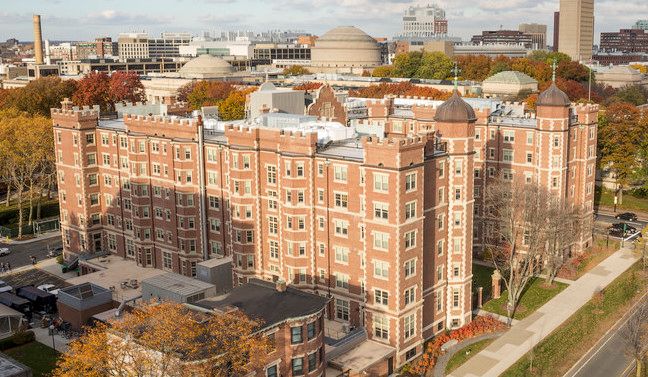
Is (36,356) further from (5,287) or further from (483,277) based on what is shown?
(483,277)

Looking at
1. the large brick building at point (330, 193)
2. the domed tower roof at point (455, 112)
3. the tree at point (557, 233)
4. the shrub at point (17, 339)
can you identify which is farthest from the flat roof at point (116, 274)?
the tree at point (557, 233)

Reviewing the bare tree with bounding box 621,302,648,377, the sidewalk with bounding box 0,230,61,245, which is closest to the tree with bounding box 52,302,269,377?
the bare tree with bounding box 621,302,648,377

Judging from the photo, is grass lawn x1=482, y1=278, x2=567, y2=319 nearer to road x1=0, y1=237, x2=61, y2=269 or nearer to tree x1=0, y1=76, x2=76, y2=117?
road x1=0, y1=237, x2=61, y2=269

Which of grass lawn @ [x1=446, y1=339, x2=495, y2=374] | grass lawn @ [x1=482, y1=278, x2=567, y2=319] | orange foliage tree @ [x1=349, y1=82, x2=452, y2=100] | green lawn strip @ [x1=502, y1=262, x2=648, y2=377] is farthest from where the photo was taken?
orange foliage tree @ [x1=349, y1=82, x2=452, y2=100]

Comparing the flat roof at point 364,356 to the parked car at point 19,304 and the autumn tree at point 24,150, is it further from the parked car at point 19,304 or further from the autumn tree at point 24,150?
the autumn tree at point 24,150

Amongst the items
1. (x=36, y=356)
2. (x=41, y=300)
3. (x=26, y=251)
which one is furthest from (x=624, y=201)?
(x=26, y=251)
